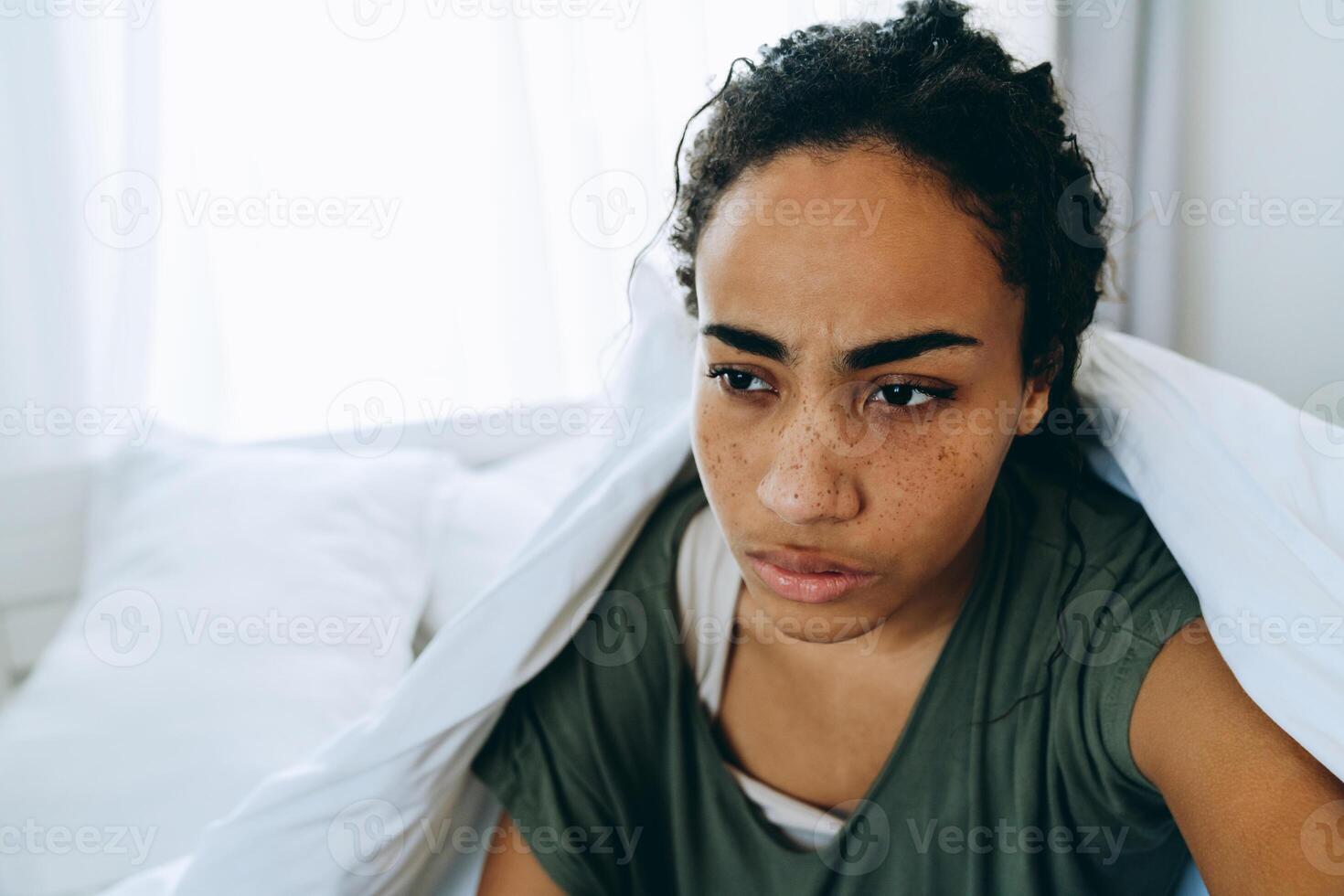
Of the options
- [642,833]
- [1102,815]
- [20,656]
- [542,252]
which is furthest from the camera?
[542,252]

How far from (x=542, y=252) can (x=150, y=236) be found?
591mm

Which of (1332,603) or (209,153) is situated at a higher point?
(209,153)

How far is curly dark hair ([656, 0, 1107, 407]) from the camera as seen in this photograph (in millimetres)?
774

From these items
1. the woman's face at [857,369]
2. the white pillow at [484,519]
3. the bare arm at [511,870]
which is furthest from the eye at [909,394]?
the white pillow at [484,519]

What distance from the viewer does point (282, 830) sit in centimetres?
89

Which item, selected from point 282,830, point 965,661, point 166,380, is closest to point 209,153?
point 166,380

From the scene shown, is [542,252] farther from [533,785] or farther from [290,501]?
[533,785]

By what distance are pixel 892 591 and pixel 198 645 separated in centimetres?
90

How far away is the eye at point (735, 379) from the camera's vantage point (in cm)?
83

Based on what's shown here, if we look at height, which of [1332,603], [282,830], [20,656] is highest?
[1332,603]

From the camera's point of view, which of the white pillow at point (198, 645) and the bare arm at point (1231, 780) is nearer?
the bare arm at point (1231, 780)

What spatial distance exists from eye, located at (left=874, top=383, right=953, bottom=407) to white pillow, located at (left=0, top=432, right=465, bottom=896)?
800mm

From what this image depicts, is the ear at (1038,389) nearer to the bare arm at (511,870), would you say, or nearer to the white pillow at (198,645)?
the bare arm at (511,870)

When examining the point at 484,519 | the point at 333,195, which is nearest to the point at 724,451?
the point at 484,519
